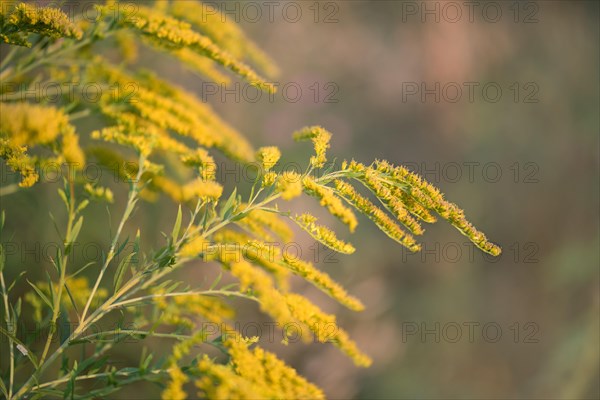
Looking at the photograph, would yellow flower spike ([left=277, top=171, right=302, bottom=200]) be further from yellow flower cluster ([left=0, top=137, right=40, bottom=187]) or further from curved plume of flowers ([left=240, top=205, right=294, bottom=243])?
yellow flower cluster ([left=0, top=137, right=40, bottom=187])

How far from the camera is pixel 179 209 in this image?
99cm

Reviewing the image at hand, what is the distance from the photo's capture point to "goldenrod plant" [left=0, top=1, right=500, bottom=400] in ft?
3.01

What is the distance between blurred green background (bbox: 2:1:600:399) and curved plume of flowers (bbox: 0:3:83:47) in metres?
1.19

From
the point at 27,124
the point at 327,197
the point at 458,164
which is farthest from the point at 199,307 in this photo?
Result: the point at 458,164

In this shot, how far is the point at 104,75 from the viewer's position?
1404 mm

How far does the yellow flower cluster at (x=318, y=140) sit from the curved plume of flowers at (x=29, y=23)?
0.48m

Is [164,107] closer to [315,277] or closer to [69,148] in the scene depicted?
[69,148]

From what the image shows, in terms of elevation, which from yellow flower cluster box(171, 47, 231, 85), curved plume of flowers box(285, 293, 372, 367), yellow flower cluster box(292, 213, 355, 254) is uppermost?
yellow flower cluster box(171, 47, 231, 85)

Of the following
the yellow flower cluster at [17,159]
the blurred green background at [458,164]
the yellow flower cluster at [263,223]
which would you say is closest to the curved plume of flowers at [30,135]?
the yellow flower cluster at [17,159]

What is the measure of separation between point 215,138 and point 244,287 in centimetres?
47

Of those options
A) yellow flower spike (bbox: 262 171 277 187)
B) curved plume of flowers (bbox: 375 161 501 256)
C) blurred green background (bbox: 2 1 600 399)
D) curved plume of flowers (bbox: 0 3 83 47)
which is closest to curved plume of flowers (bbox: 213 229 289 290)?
yellow flower spike (bbox: 262 171 277 187)

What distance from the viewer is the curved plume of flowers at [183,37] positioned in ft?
3.93

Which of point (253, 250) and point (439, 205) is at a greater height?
point (439, 205)

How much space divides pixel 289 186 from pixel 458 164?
3.07 m
